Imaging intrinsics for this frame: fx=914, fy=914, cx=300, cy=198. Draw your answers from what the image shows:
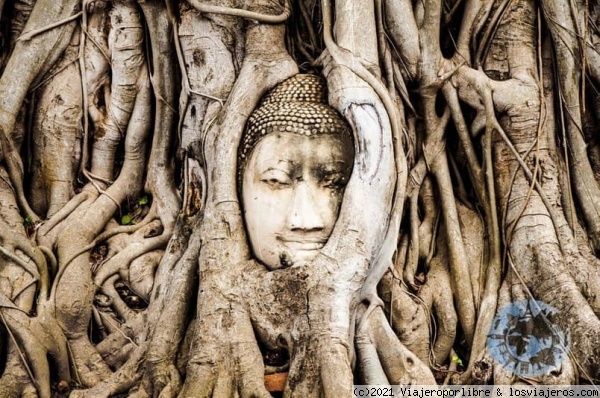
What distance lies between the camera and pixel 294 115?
4.68m

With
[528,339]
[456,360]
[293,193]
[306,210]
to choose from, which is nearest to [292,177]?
[293,193]

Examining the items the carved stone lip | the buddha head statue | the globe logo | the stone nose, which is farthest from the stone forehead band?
the globe logo

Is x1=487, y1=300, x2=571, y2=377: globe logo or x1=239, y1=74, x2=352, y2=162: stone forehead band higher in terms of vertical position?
x1=239, y1=74, x2=352, y2=162: stone forehead band

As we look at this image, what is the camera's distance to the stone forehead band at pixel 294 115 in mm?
4652

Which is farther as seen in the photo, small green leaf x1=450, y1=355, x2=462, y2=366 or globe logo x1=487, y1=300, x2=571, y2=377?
small green leaf x1=450, y1=355, x2=462, y2=366

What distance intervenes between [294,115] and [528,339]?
166 centimetres

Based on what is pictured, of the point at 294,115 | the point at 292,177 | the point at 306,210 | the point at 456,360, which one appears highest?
the point at 294,115

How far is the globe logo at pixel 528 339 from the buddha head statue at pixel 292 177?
1.05 meters

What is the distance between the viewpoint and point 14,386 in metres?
4.50

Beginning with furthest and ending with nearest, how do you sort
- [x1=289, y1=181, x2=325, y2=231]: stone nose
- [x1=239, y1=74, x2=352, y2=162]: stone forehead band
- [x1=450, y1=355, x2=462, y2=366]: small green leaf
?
1. [x1=450, y1=355, x2=462, y2=366]: small green leaf
2. [x1=239, y1=74, x2=352, y2=162]: stone forehead band
3. [x1=289, y1=181, x2=325, y2=231]: stone nose

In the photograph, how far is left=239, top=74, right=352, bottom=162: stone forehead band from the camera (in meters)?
4.65

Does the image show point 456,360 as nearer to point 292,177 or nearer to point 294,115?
point 292,177

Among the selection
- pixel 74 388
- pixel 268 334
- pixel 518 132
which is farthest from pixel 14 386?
pixel 518 132

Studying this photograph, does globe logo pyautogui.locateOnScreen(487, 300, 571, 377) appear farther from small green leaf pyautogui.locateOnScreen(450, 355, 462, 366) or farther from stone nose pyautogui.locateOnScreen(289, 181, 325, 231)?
stone nose pyautogui.locateOnScreen(289, 181, 325, 231)
